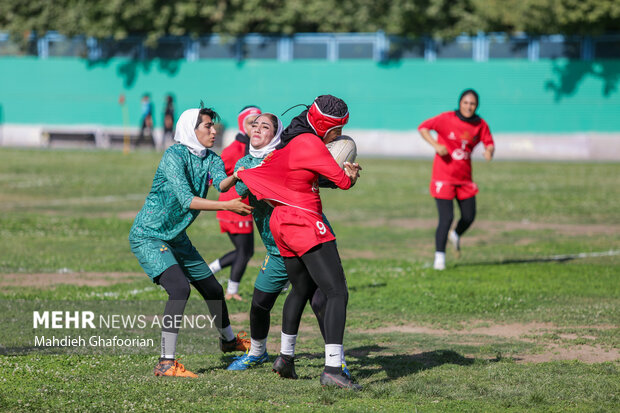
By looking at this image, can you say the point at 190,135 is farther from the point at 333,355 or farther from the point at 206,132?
the point at 333,355

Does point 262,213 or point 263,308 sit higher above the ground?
point 262,213

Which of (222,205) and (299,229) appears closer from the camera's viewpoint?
(299,229)

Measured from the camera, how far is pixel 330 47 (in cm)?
4153

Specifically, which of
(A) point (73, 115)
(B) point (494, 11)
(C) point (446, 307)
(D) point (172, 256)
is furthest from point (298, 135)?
(A) point (73, 115)

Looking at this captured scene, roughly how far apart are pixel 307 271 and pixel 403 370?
1280mm

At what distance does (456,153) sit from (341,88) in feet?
97.1

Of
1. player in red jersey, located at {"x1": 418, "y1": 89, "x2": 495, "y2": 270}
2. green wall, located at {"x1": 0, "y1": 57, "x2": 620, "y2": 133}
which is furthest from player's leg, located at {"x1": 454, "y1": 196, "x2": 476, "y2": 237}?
green wall, located at {"x1": 0, "y1": 57, "x2": 620, "y2": 133}

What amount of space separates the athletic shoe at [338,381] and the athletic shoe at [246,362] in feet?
2.90

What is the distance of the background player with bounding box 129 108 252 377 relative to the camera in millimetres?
6703

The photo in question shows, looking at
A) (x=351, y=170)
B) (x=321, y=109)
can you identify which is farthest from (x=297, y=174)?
(x=321, y=109)

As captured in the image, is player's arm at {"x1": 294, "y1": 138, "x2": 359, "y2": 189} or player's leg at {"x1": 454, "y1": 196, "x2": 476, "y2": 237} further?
player's leg at {"x1": 454, "y1": 196, "x2": 476, "y2": 237}

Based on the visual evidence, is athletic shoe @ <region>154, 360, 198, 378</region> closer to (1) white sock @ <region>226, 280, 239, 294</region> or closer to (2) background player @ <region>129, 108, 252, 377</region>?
(2) background player @ <region>129, 108, 252, 377</region>

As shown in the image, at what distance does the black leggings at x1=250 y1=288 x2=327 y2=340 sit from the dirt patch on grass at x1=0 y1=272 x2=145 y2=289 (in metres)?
4.56

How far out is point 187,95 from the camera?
1698 inches
